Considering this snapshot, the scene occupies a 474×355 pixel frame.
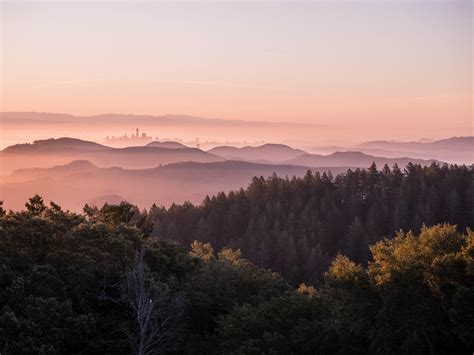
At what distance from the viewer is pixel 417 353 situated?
2406 cm

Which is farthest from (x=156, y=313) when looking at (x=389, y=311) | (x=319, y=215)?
(x=319, y=215)

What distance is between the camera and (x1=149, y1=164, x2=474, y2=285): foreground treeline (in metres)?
94.0

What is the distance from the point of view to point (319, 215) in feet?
352

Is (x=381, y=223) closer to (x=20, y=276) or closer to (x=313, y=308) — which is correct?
(x=313, y=308)

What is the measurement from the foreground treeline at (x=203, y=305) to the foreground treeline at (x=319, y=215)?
186 ft

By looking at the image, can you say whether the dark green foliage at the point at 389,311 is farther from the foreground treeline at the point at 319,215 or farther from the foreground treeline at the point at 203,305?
A: the foreground treeline at the point at 319,215

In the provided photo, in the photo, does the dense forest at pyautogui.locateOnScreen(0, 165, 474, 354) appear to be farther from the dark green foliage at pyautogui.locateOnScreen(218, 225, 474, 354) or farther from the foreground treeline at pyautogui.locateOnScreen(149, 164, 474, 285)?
the foreground treeline at pyautogui.locateOnScreen(149, 164, 474, 285)

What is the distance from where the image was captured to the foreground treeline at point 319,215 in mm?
94000

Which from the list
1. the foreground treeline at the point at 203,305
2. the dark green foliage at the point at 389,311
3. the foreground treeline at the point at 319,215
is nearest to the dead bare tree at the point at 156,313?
the foreground treeline at the point at 203,305

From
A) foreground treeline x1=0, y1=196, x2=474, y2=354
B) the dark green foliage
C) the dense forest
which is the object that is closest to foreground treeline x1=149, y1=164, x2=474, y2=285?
the dense forest

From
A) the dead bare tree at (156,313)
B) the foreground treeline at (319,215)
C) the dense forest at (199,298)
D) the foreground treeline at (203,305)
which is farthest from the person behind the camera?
the foreground treeline at (319,215)

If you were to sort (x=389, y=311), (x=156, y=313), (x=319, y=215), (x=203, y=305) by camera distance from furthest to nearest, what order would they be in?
(x=319, y=215) → (x=203, y=305) → (x=156, y=313) → (x=389, y=311)

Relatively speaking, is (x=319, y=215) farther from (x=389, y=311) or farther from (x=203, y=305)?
(x=389, y=311)

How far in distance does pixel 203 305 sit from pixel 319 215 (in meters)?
76.1
